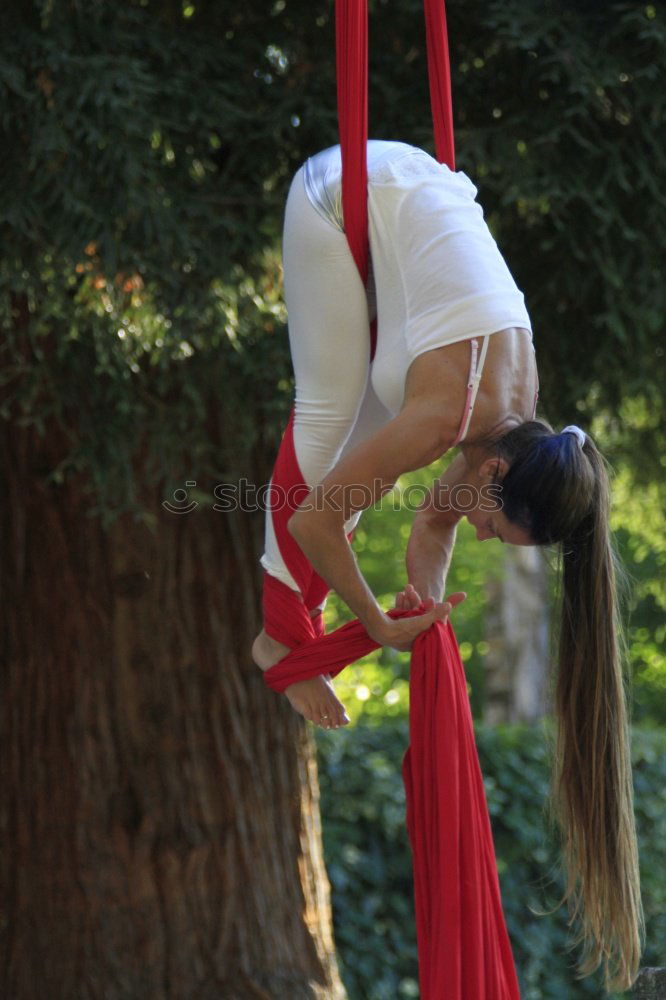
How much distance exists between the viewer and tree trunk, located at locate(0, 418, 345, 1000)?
3.10 m

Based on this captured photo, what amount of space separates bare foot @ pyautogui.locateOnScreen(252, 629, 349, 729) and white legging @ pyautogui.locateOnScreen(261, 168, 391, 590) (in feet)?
1.13

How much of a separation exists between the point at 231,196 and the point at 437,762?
4.91ft

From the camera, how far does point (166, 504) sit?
3127 millimetres

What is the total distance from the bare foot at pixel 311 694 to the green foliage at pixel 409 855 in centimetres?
200

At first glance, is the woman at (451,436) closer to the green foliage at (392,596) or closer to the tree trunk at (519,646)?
the green foliage at (392,596)

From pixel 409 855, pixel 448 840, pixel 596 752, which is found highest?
pixel 596 752

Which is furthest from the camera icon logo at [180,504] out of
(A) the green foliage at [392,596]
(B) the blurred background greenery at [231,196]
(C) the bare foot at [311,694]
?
(A) the green foliage at [392,596]

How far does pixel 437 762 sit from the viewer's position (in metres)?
2.04

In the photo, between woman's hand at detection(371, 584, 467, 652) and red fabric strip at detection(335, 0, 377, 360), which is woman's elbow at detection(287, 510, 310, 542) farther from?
red fabric strip at detection(335, 0, 377, 360)

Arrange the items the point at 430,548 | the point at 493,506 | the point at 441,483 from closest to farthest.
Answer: the point at 493,506 → the point at 441,483 → the point at 430,548

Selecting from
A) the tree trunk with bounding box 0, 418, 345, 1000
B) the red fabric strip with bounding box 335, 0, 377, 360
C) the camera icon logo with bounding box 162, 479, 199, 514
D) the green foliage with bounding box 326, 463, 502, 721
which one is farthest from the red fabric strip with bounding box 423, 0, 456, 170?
the green foliage with bounding box 326, 463, 502, 721

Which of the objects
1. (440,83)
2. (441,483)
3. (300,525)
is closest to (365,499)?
(300,525)

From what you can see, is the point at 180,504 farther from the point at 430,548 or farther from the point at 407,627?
the point at 407,627

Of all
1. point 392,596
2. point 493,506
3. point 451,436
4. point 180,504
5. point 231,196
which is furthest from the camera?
point 392,596
